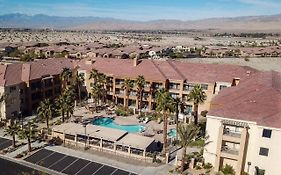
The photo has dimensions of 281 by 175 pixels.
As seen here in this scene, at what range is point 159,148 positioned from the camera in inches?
2478

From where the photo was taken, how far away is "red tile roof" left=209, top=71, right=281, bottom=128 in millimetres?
50156

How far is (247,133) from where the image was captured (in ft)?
166

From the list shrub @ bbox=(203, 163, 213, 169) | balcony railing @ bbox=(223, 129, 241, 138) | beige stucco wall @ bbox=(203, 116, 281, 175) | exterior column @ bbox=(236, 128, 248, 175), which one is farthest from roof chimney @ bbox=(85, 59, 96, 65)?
exterior column @ bbox=(236, 128, 248, 175)

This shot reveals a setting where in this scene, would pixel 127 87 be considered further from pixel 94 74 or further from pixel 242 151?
pixel 242 151

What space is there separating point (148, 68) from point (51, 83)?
2703 centimetres

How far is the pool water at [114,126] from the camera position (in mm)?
73363

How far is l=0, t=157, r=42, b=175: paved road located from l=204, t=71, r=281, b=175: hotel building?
A: 31186 mm

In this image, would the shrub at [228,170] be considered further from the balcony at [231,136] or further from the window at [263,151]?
the window at [263,151]

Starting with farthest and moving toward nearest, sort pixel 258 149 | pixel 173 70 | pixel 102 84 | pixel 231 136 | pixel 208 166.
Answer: pixel 102 84
pixel 173 70
pixel 208 166
pixel 231 136
pixel 258 149

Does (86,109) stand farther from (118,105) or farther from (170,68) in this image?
(170,68)

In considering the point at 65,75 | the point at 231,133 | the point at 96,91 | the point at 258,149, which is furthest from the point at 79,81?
the point at 258,149

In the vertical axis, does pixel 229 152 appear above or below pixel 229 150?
below

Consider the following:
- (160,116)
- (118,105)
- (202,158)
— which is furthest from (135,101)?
(202,158)

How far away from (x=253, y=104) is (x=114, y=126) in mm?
33756
